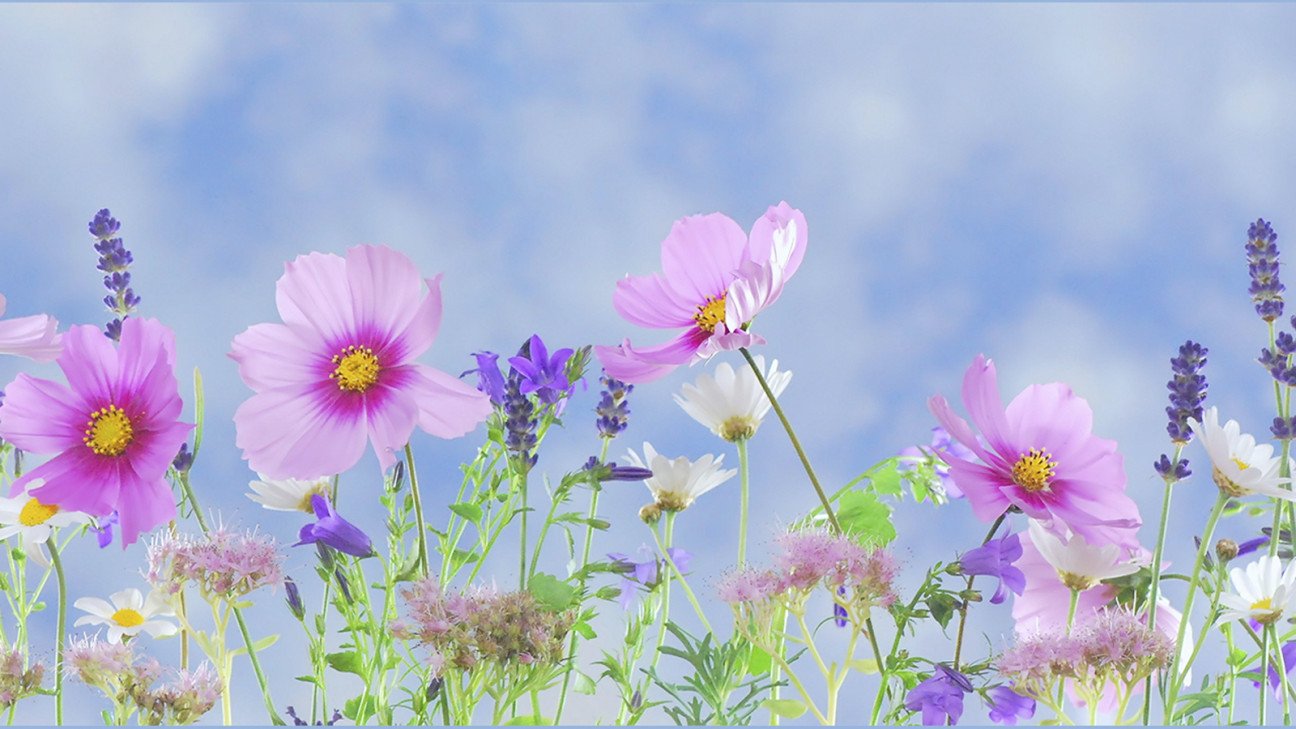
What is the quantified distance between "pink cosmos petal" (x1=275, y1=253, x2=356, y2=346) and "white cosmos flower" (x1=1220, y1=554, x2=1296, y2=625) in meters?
0.84

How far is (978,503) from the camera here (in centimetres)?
95

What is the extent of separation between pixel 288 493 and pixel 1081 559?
819mm

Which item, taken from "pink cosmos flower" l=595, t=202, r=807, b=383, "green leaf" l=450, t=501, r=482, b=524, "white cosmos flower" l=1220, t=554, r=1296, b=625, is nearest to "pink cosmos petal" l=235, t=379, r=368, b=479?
"green leaf" l=450, t=501, r=482, b=524

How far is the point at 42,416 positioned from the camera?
102cm

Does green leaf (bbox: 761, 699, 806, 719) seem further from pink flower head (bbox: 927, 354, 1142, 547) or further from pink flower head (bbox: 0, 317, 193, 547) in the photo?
pink flower head (bbox: 0, 317, 193, 547)

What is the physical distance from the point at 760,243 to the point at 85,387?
0.62 m

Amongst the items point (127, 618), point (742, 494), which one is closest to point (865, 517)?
point (742, 494)

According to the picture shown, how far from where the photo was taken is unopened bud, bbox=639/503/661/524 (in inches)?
49.6

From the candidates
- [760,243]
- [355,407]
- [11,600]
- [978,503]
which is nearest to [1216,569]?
[978,503]

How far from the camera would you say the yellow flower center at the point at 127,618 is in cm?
118

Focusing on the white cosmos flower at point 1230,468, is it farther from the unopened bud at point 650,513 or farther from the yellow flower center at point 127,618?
the yellow flower center at point 127,618

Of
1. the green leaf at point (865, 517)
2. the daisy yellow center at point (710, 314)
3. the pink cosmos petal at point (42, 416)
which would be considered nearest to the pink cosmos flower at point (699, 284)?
the daisy yellow center at point (710, 314)

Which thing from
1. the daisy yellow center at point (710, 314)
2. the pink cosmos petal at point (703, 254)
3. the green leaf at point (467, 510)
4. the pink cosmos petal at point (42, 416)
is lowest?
the green leaf at point (467, 510)

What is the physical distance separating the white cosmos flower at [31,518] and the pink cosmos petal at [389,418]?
14.7 inches
